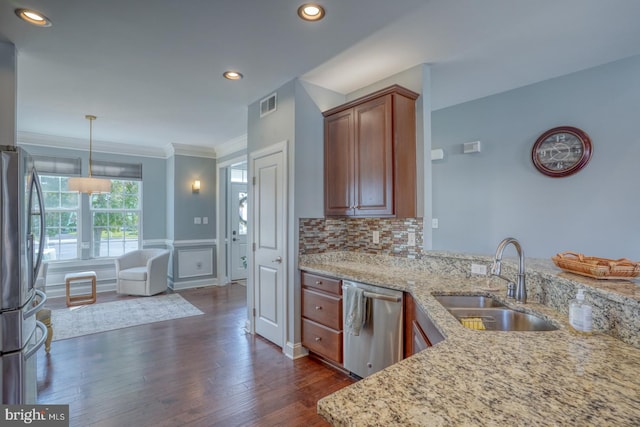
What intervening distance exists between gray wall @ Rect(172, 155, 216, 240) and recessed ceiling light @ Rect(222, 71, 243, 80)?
3.32m

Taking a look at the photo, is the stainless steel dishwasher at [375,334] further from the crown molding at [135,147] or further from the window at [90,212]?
the window at [90,212]

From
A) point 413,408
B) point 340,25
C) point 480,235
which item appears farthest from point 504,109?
A: point 413,408

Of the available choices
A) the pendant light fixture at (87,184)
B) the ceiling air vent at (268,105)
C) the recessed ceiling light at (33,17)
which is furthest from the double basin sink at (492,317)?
the pendant light fixture at (87,184)

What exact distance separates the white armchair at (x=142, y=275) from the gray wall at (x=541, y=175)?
14.5 ft

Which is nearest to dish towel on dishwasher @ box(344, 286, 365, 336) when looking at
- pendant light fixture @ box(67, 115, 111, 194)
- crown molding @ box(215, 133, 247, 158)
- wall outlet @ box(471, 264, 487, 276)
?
wall outlet @ box(471, 264, 487, 276)

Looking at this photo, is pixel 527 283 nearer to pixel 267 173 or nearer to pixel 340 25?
pixel 340 25

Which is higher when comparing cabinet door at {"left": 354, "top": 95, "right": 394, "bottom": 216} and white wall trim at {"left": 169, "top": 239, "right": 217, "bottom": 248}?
cabinet door at {"left": 354, "top": 95, "right": 394, "bottom": 216}

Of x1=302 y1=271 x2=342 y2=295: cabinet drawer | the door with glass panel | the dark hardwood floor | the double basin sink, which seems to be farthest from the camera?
the door with glass panel

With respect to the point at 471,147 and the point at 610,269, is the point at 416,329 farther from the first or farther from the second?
the point at 471,147

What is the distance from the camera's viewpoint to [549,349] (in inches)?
45.8

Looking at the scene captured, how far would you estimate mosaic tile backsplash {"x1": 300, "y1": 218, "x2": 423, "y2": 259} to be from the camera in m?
2.88

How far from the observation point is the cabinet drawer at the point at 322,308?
2.69 m

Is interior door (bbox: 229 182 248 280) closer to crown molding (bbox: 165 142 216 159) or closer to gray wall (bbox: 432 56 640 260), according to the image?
crown molding (bbox: 165 142 216 159)

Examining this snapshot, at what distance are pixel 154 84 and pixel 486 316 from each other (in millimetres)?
3442
